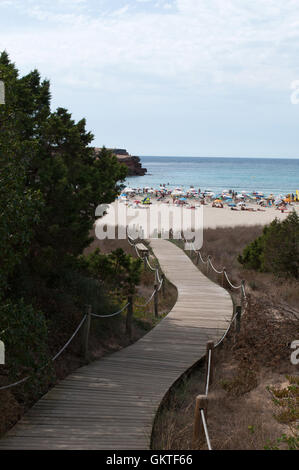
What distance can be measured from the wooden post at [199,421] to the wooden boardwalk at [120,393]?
1.96ft

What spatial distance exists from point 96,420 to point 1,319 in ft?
6.03

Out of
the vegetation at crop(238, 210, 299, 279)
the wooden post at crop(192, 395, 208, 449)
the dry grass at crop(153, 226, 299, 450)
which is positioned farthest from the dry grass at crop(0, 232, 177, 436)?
the vegetation at crop(238, 210, 299, 279)

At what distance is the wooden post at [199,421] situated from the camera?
550 cm

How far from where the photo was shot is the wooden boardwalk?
590 centimetres

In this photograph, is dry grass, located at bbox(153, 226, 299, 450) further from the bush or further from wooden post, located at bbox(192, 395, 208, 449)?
the bush

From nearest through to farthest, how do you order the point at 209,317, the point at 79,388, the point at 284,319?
the point at 79,388, the point at 284,319, the point at 209,317

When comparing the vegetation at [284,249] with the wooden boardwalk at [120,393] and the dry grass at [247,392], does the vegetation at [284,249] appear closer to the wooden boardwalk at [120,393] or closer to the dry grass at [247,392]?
the wooden boardwalk at [120,393]

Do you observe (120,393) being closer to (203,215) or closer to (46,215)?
(46,215)

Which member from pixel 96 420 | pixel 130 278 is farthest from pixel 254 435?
pixel 130 278

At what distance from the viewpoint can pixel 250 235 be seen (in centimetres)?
2817

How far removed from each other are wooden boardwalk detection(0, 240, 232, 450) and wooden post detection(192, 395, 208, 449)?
60cm

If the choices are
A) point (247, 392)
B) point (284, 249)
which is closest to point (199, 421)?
point (247, 392)

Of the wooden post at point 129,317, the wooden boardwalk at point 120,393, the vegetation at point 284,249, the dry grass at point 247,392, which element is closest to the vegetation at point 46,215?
the wooden post at point 129,317

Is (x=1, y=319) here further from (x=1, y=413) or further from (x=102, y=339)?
(x=102, y=339)
